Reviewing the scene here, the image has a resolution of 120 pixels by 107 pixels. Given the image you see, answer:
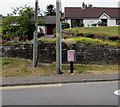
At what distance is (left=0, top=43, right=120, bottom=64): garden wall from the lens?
10930 mm

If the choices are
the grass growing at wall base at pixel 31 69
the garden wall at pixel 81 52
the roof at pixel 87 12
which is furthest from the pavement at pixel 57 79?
the roof at pixel 87 12

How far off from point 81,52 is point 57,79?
360 centimetres

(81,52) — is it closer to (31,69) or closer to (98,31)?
(31,69)

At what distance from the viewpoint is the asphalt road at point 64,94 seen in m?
5.47

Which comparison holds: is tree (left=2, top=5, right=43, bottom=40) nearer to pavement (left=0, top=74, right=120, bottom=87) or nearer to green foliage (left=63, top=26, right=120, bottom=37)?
pavement (left=0, top=74, right=120, bottom=87)

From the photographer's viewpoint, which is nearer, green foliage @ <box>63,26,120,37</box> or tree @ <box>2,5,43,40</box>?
tree @ <box>2,5,43,40</box>

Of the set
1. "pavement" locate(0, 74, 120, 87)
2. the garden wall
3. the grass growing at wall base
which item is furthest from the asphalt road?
the garden wall

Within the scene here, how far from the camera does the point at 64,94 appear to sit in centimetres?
618

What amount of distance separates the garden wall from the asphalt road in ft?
12.1

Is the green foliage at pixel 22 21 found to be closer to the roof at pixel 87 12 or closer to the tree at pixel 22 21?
the tree at pixel 22 21

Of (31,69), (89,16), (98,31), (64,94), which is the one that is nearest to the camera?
(64,94)

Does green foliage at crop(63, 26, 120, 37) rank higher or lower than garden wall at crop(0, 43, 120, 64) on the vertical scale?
higher

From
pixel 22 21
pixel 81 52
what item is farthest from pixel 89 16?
pixel 22 21

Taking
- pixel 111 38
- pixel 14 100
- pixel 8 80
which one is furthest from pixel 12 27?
pixel 111 38
